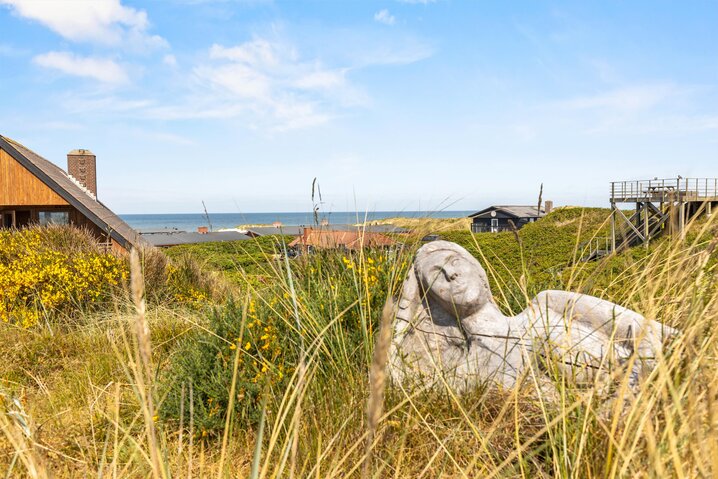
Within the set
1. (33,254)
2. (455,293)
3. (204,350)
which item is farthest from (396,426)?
(33,254)

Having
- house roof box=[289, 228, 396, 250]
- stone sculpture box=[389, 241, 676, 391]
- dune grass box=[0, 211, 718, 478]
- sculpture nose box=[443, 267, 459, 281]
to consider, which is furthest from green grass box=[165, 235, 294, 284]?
sculpture nose box=[443, 267, 459, 281]

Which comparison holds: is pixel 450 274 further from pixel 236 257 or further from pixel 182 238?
pixel 182 238

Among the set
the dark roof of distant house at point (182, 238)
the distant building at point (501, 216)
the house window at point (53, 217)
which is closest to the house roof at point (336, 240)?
the house window at point (53, 217)

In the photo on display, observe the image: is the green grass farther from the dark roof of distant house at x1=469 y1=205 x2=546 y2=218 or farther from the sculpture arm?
the dark roof of distant house at x1=469 y1=205 x2=546 y2=218

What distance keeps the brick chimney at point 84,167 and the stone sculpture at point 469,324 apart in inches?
935

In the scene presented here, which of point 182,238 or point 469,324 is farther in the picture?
point 182,238

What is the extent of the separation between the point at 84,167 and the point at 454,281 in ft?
81.1

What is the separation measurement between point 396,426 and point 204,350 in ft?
6.02

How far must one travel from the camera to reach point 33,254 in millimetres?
8055

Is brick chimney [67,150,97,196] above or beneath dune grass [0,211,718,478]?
above

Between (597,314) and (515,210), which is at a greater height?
(515,210)

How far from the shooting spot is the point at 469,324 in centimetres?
316

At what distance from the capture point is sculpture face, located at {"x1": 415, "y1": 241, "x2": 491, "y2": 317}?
3.12 m

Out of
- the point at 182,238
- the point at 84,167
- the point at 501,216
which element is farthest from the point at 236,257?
the point at 501,216
